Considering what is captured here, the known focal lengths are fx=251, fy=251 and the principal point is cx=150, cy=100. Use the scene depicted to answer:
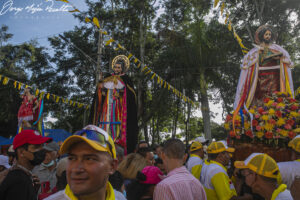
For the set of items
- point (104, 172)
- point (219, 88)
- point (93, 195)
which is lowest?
point (93, 195)

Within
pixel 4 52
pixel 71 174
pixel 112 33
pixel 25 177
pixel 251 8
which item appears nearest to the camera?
pixel 71 174

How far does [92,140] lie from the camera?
176cm

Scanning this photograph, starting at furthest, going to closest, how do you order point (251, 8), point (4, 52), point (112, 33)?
point (4, 52)
point (112, 33)
point (251, 8)

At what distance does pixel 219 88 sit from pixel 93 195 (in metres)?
19.7

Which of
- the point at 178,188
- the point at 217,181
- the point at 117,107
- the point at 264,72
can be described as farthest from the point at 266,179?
the point at 117,107

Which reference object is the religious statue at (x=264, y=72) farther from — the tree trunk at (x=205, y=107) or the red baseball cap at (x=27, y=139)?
the tree trunk at (x=205, y=107)

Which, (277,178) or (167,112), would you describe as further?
(167,112)

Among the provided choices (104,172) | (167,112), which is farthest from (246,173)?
(167,112)

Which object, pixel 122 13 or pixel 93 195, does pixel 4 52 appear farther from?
pixel 93 195

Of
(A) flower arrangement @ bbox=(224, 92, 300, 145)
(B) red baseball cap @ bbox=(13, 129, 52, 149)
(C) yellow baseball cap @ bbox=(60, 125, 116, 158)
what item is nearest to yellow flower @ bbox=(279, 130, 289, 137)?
(A) flower arrangement @ bbox=(224, 92, 300, 145)

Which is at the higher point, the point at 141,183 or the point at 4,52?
the point at 4,52

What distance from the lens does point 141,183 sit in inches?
112

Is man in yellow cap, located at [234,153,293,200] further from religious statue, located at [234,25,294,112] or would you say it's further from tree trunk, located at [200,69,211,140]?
tree trunk, located at [200,69,211,140]

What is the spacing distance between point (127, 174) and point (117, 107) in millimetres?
5746
